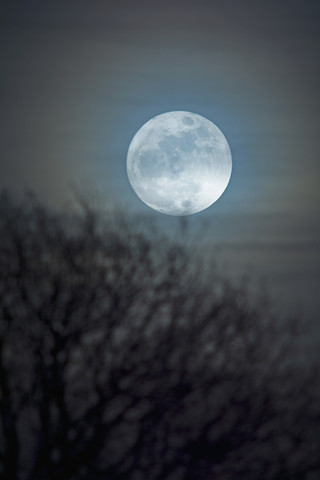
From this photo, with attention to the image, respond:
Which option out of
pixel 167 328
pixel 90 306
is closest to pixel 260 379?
pixel 167 328

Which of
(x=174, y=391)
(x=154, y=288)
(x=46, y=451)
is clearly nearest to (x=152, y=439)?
(x=174, y=391)

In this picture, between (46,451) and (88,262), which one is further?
(88,262)

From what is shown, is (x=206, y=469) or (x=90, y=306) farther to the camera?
(x=90, y=306)

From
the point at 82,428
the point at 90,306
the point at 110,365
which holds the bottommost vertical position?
the point at 82,428

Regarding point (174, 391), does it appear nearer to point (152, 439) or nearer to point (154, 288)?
point (152, 439)

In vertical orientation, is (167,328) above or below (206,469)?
above

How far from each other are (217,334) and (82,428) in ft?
9.84

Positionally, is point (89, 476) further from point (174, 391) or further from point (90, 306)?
point (90, 306)

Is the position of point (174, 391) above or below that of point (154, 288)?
below

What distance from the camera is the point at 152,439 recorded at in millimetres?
13172

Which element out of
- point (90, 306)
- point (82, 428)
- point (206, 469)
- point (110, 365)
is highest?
point (90, 306)

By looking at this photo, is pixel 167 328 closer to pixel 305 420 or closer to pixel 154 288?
pixel 154 288

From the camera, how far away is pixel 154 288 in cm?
1441

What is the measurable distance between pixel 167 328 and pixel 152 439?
6.43 feet
